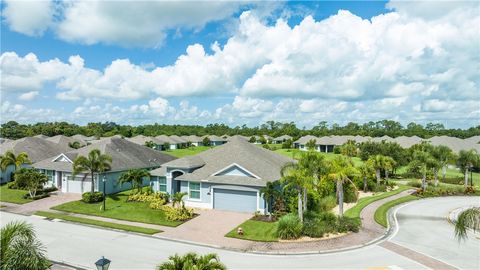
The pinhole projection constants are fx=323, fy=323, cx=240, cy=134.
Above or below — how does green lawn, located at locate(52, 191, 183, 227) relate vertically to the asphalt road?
above

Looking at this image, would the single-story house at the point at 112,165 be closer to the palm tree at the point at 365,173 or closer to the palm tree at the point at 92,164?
the palm tree at the point at 92,164

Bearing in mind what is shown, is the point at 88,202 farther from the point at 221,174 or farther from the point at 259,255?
the point at 259,255

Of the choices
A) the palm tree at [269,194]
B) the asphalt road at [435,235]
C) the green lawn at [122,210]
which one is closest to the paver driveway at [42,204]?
the green lawn at [122,210]

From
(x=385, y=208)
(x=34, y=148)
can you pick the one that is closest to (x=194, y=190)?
(x=385, y=208)

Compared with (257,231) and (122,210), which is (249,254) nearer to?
(257,231)

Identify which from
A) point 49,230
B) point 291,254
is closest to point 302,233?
point 291,254

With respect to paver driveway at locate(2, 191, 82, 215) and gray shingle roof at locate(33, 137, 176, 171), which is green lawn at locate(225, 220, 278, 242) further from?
paver driveway at locate(2, 191, 82, 215)

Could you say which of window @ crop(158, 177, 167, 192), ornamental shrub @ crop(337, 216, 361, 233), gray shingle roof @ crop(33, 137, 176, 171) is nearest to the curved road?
ornamental shrub @ crop(337, 216, 361, 233)
